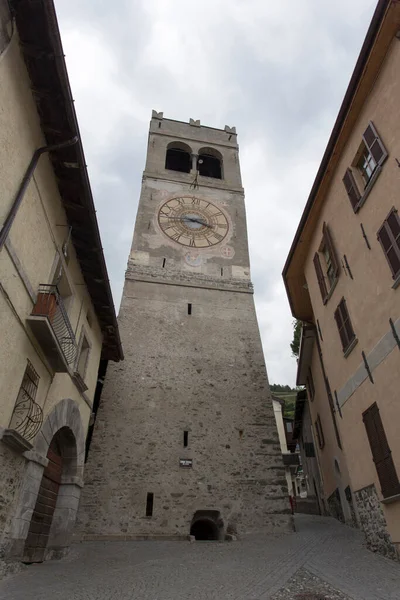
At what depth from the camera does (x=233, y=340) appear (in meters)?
15.6

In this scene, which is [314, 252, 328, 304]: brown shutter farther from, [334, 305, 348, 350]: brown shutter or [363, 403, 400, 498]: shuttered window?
[363, 403, 400, 498]: shuttered window

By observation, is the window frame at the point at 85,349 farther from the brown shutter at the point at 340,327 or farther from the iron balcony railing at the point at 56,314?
the brown shutter at the point at 340,327

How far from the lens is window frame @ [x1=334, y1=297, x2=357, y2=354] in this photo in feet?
27.0

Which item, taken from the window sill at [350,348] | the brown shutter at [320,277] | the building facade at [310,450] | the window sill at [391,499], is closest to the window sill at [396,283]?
the window sill at [350,348]

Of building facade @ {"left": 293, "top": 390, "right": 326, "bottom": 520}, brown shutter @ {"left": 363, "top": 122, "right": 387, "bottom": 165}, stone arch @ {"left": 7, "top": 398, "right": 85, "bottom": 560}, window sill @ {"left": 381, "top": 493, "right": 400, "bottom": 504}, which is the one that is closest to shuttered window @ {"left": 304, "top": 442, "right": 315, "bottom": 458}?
building facade @ {"left": 293, "top": 390, "right": 326, "bottom": 520}

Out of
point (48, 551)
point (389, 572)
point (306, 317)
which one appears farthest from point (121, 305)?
point (389, 572)

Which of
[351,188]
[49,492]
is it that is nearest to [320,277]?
[351,188]

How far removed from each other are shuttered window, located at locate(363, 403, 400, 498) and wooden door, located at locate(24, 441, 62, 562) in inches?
245

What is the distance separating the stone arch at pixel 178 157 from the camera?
81.4 ft

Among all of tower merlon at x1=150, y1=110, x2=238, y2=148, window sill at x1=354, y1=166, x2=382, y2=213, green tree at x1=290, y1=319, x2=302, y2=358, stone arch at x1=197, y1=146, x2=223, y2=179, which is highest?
tower merlon at x1=150, y1=110, x2=238, y2=148

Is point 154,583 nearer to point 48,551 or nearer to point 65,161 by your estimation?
point 48,551

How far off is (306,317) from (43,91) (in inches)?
398

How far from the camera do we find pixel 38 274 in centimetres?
659

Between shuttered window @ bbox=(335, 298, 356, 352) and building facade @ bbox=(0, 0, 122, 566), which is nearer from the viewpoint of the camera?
building facade @ bbox=(0, 0, 122, 566)
